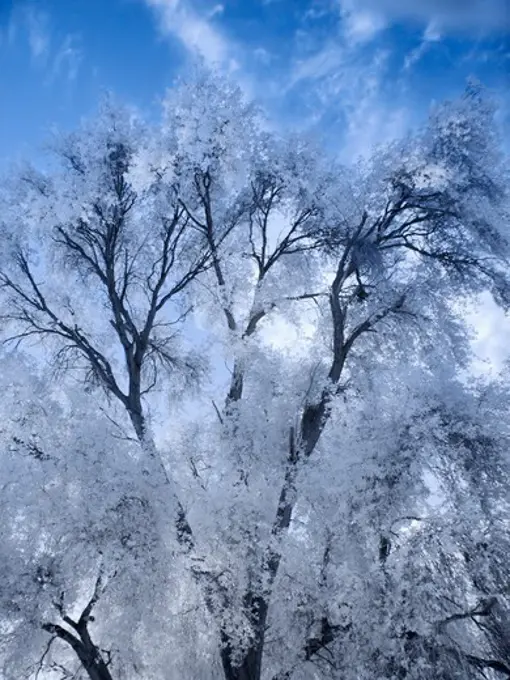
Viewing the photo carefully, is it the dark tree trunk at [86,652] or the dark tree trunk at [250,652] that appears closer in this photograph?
the dark tree trunk at [250,652]

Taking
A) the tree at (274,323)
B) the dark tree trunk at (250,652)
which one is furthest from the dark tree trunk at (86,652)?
the dark tree trunk at (250,652)

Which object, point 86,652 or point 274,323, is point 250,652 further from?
point 274,323

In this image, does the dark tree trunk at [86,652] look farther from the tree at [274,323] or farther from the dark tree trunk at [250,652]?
the dark tree trunk at [250,652]

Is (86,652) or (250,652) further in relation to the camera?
(86,652)

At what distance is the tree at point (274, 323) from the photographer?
9977 millimetres

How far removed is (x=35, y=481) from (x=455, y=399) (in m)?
9.19

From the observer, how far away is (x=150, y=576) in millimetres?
10125

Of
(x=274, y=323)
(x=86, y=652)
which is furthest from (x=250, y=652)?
(x=274, y=323)

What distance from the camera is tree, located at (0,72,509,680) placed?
9977mm

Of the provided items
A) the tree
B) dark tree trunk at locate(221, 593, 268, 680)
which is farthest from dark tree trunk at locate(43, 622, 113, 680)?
dark tree trunk at locate(221, 593, 268, 680)

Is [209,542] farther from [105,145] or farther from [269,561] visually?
[105,145]

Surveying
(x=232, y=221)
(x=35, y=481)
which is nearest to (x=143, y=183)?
(x=232, y=221)

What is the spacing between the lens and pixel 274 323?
50.5 feet

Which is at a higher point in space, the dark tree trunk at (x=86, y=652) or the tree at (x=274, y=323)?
the tree at (x=274, y=323)
